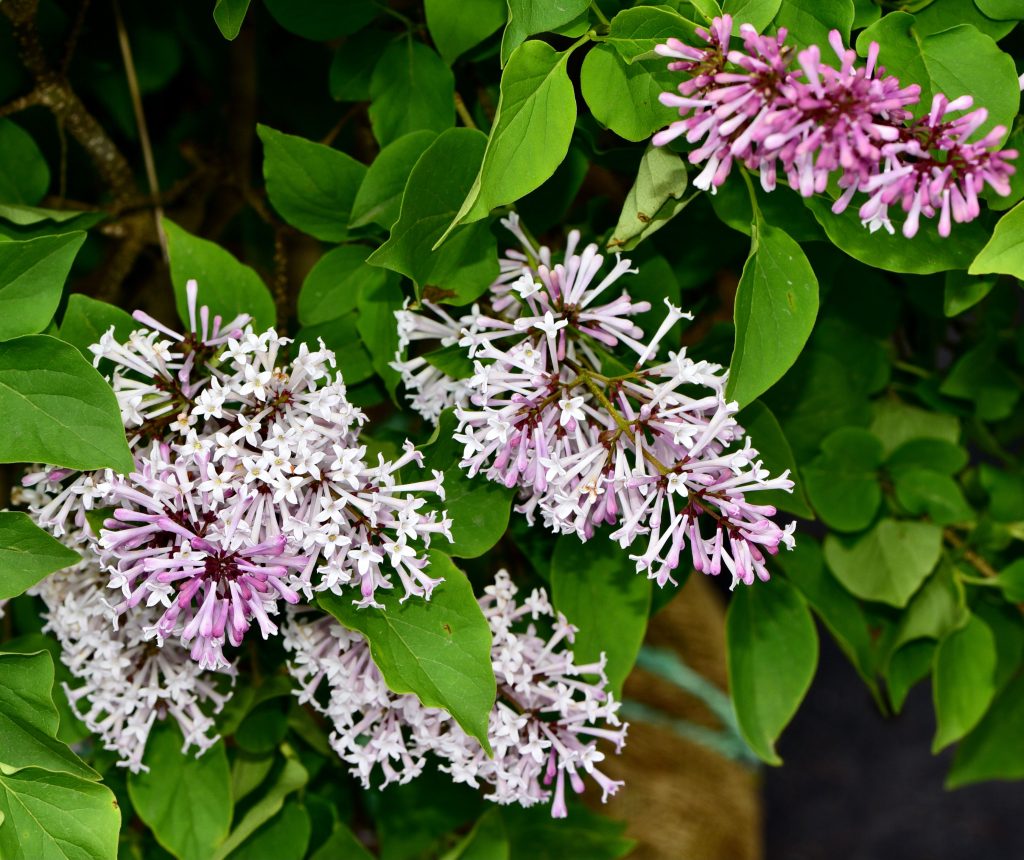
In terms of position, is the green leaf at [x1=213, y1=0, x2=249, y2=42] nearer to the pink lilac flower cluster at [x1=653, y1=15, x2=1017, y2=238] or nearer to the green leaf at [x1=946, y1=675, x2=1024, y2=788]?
the pink lilac flower cluster at [x1=653, y1=15, x2=1017, y2=238]

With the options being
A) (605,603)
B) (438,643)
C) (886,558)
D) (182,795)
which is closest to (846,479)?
(886,558)

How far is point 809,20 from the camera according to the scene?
1.46ft

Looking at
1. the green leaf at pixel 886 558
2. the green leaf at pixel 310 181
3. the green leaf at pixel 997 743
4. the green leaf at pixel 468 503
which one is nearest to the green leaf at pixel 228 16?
the green leaf at pixel 310 181

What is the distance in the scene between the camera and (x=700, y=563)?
461 mm

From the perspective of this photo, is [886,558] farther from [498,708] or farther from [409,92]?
[409,92]

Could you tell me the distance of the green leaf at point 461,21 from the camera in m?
0.50

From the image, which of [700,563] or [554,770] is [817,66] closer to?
[700,563]

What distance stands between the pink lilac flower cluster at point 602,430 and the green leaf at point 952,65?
0.45 ft

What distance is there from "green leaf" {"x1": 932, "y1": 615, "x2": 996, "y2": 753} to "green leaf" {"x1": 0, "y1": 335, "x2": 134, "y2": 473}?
47 cm

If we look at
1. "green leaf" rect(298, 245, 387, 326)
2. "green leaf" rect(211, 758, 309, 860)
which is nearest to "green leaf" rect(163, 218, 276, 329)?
"green leaf" rect(298, 245, 387, 326)

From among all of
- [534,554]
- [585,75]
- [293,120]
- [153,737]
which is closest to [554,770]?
[534,554]

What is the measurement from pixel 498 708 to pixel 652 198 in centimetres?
25

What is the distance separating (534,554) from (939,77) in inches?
11.7

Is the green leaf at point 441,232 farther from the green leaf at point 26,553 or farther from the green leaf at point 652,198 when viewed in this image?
the green leaf at point 26,553
